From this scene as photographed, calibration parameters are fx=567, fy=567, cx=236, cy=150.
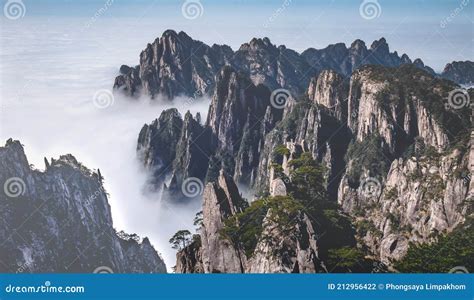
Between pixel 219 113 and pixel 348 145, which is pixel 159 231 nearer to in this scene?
pixel 348 145

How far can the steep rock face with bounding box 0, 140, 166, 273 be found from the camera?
28609mm

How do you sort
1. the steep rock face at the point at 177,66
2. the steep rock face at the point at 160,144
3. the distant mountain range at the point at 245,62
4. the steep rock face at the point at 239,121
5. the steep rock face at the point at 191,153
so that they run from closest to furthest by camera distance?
the steep rock face at the point at 191,153, the steep rock face at the point at 160,144, the steep rock face at the point at 239,121, the steep rock face at the point at 177,66, the distant mountain range at the point at 245,62

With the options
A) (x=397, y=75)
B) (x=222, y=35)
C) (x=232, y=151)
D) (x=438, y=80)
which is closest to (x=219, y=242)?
(x=222, y=35)

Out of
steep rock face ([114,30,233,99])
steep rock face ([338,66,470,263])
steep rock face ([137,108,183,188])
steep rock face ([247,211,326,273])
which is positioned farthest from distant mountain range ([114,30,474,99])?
steep rock face ([247,211,326,273])

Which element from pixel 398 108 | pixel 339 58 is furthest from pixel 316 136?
pixel 339 58

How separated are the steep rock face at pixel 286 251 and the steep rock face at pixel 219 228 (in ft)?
3.21

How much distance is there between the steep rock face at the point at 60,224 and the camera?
28.6m

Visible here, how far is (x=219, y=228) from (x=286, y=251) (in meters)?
3.25

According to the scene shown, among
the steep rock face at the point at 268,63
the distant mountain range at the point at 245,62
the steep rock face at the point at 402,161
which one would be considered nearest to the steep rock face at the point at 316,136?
the steep rock face at the point at 402,161

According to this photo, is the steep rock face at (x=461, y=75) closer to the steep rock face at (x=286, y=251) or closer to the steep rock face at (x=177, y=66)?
the steep rock face at (x=286, y=251)

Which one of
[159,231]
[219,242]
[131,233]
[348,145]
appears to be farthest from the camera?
[348,145]

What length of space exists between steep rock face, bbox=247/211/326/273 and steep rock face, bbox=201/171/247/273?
3.21 feet

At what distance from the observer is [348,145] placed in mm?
44312

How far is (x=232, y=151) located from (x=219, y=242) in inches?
644
